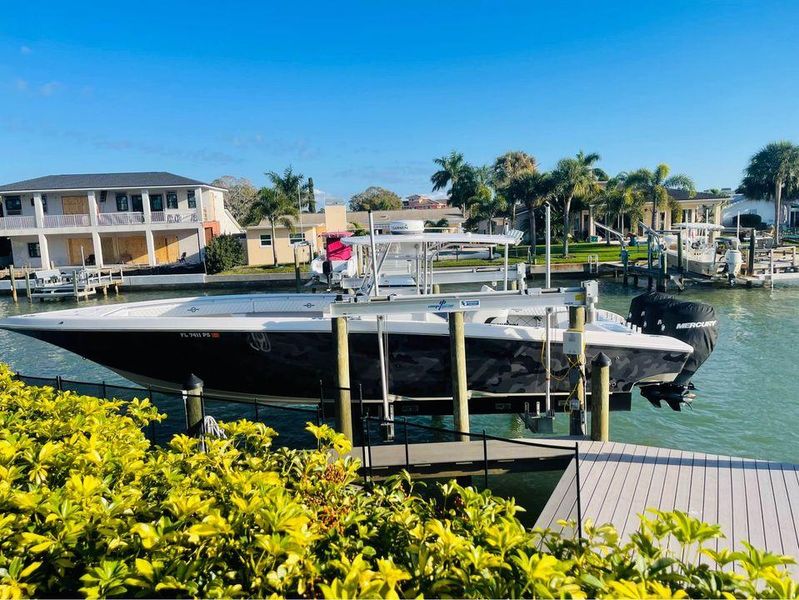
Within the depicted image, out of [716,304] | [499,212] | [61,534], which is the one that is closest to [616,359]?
[61,534]

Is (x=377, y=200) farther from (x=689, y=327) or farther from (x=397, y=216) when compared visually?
(x=689, y=327)

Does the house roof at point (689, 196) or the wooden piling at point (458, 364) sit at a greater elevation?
the house roof at point (689, 196)

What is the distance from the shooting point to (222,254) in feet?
126

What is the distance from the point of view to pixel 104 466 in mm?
3650

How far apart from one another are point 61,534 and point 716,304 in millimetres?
26916

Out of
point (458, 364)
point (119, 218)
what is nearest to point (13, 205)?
point (119, 218)

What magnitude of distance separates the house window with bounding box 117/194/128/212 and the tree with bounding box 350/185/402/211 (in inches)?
1525

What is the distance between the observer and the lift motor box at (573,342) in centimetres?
905

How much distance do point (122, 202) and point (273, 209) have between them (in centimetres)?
1076

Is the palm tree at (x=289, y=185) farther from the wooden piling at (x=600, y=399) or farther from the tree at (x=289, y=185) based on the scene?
the wooden piling at (x=600, y=399)

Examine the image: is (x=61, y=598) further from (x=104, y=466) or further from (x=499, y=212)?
(x=499, y=212)

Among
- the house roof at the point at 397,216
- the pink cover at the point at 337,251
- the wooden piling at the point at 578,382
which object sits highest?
the house roof at the point at 397,216

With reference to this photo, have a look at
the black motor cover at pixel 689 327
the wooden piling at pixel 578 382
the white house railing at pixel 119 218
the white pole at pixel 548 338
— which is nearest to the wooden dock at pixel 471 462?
the wooden piling at pixel 578 382

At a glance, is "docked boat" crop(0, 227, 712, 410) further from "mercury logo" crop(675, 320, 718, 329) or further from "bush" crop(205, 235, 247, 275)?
"bush" crop(205, 235, 247, 275)
